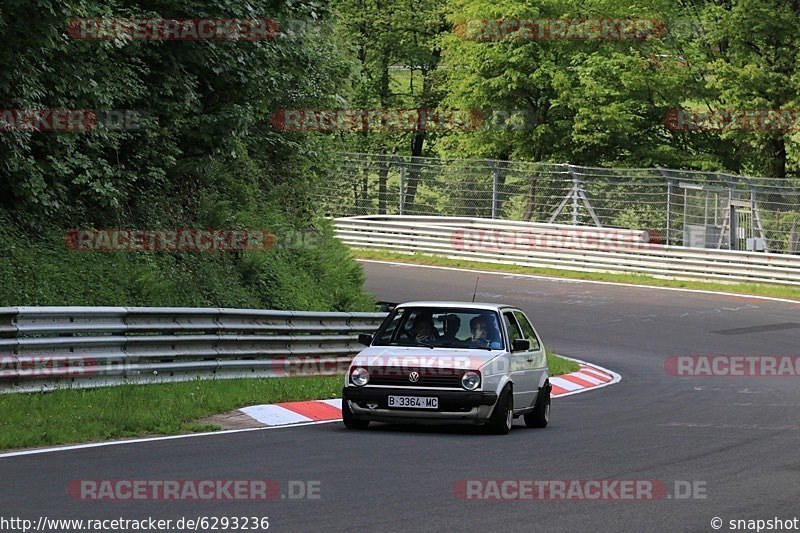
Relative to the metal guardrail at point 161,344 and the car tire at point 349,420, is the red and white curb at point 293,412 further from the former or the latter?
the metal guardrail at point 161,344

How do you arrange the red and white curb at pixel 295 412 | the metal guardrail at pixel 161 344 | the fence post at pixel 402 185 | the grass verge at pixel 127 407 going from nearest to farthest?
the grass verge at pixel 127 407 < the metal guardrail at pixel 161 344 < the red and white curb at pixel 295 412 < the fence post at pixel 402 185

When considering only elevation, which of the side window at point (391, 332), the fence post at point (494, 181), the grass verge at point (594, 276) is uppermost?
the fence post at point (494, 181)

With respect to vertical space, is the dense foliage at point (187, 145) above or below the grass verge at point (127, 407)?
above

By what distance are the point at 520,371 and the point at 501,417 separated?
2.99ft

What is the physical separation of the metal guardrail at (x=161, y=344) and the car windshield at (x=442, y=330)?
2.85 meters

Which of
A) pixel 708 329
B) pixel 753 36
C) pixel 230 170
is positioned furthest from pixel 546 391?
pixel 753 36

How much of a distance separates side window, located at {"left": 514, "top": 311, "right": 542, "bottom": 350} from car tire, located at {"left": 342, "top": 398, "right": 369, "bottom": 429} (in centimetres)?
258

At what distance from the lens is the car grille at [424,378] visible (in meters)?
13.7

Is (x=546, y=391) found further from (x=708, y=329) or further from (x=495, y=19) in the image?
(x=495, y=19)

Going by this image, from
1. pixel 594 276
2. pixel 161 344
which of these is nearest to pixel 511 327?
pixel 161 344

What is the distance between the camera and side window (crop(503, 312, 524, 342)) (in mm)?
15008

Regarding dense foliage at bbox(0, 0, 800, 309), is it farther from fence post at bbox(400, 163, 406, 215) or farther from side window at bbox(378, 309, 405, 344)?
side window at bbox(378, 309, 405, 344)

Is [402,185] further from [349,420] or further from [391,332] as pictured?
[349,420]

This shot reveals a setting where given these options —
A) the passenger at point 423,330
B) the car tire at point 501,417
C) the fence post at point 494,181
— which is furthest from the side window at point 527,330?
the fence post at point 494,181
